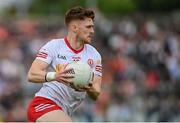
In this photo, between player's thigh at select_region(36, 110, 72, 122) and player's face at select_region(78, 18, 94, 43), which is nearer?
player's thigh at select_region(36, 110, 72, 122)

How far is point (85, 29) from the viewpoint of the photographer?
32.3 feet

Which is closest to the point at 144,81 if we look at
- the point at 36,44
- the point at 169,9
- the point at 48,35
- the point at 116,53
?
the point at 116,53

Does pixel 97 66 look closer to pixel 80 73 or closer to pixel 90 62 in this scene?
pixel 90 62

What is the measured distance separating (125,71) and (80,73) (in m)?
10.2

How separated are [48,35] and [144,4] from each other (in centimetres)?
569

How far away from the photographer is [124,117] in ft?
59.3

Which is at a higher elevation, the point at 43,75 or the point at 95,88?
the point at 43,75

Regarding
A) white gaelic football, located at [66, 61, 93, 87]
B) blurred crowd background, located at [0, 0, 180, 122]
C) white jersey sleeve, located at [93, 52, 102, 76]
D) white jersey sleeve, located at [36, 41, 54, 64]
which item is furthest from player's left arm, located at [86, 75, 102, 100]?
blurred crowd background, located at [0, 0, 180, 122]

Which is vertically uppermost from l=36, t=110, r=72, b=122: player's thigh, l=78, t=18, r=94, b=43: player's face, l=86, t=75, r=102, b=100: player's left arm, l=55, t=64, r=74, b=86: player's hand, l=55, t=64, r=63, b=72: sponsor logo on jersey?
l=78, t=18, r=94, b=43: player's face

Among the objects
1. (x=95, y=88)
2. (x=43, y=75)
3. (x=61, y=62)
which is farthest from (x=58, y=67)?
(x=95, y=88)

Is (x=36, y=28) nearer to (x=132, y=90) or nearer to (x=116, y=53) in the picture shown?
(x=116, y=53)

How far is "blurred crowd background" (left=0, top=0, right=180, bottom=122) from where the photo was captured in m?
18.0

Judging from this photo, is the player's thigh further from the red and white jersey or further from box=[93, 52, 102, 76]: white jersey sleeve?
box=[93, 52, 102, 76]: white jersey sleeve

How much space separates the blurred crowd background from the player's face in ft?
25.3
